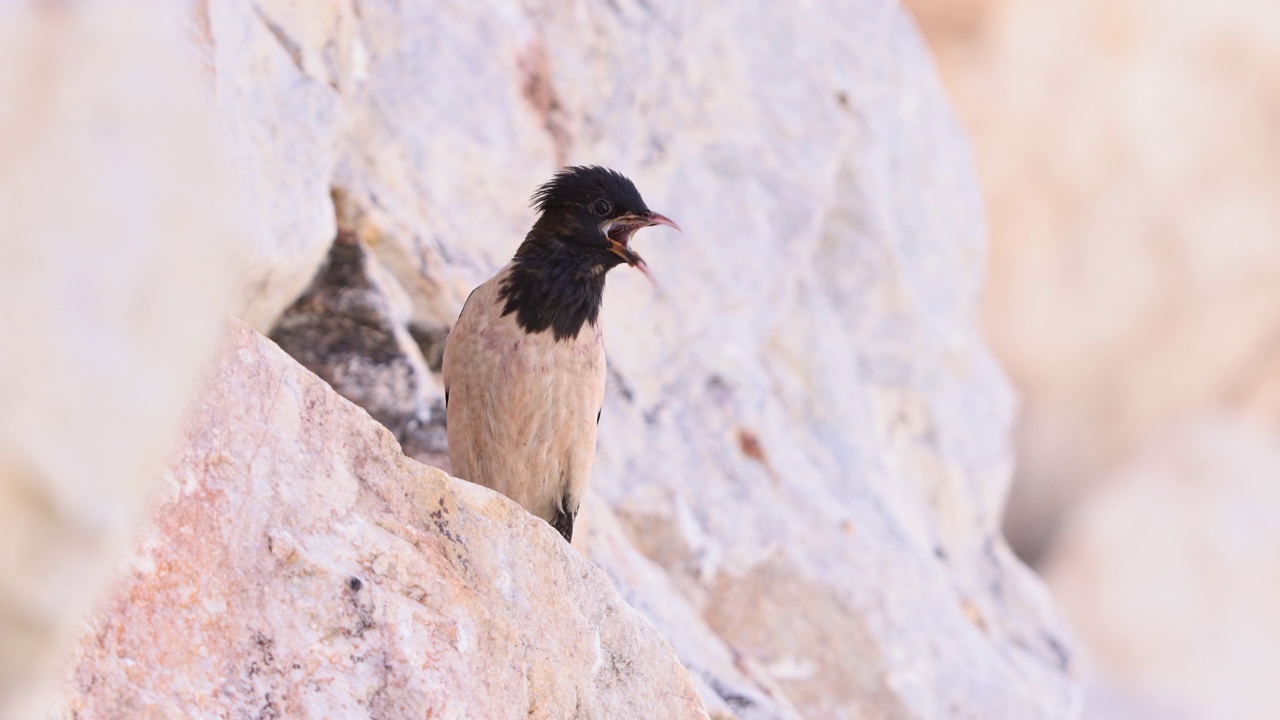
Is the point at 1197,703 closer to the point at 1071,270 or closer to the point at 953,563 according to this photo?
the point at 1071,270

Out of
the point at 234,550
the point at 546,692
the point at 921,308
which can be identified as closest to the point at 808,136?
the point at 921,308

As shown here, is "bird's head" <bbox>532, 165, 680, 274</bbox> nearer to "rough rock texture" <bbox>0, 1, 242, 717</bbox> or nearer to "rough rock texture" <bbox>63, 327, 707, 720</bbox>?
"rough rock texture" <bbox>63, 327, 707, 720</bbox>

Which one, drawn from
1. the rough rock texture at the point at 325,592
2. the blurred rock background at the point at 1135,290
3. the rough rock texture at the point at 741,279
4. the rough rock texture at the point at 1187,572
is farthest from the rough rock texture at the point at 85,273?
the blurred rock background at the point at 1135,290

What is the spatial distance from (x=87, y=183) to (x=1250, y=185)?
609 inches

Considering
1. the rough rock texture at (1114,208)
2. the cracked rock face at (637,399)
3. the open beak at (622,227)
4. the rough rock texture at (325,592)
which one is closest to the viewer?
the rough rock texture at (325,592)

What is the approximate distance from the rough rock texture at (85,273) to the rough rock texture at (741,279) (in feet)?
9.98

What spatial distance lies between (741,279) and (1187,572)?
342 inches

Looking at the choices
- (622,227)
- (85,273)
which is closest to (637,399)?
(622,227)

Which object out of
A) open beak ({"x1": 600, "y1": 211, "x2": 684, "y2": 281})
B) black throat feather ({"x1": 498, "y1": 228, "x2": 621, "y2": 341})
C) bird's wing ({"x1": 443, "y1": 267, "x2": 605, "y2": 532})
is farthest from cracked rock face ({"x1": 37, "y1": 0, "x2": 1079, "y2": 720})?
open beak ({"x1": 600, "y1": 211, "x2": 684, "y2": 281})

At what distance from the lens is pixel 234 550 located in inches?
104

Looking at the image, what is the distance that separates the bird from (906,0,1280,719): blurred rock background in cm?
1015

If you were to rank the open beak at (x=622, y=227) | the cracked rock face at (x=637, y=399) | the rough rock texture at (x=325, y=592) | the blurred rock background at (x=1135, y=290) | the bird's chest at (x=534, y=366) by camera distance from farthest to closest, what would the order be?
the blurred rock background at (x=1135, y=290) → the open beak at (x=622, y=227) → the bird's chest at (x=534, y=366) → the cracked rock face at (x=637, y=399) → the rough rock texture at (x=325, y=592)

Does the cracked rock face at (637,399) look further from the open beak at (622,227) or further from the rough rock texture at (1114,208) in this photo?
the rough rock texture at (1114,208)

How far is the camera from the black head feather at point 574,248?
457 cm
